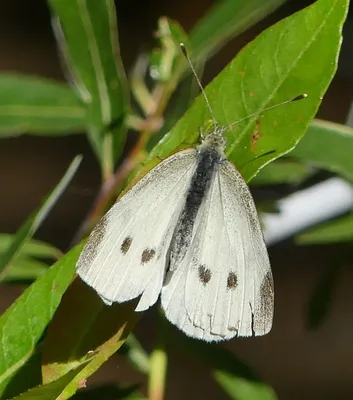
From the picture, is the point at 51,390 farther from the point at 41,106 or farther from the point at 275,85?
the point at 41,106

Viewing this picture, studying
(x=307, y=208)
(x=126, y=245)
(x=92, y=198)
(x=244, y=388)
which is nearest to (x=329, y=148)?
(x=307, y=208)

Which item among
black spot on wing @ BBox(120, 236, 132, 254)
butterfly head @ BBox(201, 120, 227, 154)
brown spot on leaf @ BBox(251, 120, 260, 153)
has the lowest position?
black spot on wing @ BBox(120, 236, 132, 254)

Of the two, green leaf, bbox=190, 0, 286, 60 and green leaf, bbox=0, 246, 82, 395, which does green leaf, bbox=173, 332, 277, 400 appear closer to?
green leaf, bbox=0, 246, 82, 395

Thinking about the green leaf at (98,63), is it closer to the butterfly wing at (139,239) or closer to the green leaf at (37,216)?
the butterfly wing at (139,239)

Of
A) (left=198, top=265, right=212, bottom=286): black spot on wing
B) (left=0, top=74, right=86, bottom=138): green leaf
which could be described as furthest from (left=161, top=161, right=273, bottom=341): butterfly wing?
(left=0, top=74, right=86, bottom=138): green leaf

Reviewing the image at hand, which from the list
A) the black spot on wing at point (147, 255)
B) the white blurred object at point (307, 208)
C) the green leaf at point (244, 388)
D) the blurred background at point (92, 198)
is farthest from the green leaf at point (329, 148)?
the blurred background at point (92, 198)

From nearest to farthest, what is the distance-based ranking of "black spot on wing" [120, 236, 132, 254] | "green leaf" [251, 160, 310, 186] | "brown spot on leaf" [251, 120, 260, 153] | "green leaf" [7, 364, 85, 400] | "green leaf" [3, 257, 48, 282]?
"green leaf" [7, 364, 85, 400], "brown spot on leaf" [251, 120, 260, 153], "black spot on wing" [120, 236, 132, 254], "green leaf" [3, 257, 48, 282], "green leaf" [251, 160, 310, 186]
